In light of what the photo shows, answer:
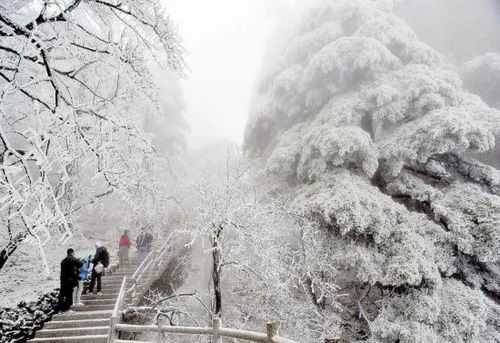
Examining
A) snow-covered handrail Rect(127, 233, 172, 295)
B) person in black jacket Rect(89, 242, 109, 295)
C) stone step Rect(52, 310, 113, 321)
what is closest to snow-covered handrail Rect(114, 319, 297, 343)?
stone step Rect(52, 310, 113, 321)

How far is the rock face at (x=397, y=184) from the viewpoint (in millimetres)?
8086

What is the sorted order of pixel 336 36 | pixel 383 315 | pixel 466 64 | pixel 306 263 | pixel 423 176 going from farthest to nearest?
1. pixel 466 64
2. pixel 336 36
3. pixel 423 176
4. pixel 306 263
5. pixel 383 315

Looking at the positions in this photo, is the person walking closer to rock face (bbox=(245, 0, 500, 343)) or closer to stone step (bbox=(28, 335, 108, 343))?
rock face (bbox=(245, 0, 500, 343))

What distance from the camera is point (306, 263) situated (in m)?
8.87

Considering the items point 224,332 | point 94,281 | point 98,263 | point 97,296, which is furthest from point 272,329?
point 94,281

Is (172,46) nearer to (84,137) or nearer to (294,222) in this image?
(84,137)

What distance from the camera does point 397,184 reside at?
413 inches

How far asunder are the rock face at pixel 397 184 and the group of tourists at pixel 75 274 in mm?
5599

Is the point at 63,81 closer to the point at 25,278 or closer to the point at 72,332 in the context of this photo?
the point at 72,332

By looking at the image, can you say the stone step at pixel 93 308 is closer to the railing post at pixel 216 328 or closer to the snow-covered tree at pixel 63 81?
the railing post at pixel 216 328

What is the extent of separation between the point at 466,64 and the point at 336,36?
6.81m

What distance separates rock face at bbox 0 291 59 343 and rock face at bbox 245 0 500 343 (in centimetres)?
749

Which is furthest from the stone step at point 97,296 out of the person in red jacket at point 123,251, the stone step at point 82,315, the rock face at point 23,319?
the person in red jacket at point 123,251

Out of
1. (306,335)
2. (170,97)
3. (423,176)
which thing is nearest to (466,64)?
(423,176)
